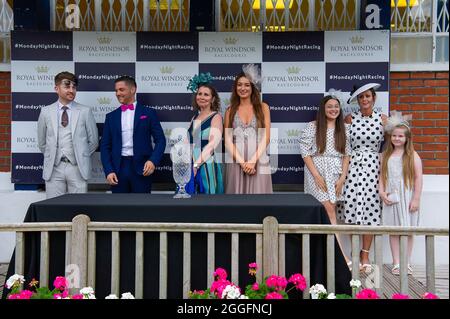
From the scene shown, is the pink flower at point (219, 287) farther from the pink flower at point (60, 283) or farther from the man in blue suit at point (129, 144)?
the man in blue suit at point (129, 144)

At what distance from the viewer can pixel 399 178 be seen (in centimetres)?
480

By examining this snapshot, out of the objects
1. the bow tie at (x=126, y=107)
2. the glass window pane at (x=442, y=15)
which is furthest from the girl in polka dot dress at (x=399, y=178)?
the bow tie at (x=126, y=107)

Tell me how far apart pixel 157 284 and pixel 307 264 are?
0.93 meters

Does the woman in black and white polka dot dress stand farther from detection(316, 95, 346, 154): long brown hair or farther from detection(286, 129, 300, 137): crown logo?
detection(286, 129, 300, 137): crown logo

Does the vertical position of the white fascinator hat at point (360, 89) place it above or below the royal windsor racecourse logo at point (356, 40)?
below

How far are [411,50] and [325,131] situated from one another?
52.6 inches

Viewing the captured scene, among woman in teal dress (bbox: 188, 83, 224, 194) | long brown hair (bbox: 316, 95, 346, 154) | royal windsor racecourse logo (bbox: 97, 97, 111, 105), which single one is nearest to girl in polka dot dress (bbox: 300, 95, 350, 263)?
long brown hair (bbox: 316, 95, 346, 154)

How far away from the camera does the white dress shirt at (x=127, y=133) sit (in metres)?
5.00

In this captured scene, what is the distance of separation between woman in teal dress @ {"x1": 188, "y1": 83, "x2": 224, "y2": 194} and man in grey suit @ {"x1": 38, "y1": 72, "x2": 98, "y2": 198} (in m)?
1.04

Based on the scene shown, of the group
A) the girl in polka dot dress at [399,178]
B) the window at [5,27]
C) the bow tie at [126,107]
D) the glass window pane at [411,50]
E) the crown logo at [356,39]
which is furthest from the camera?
the window at [5,27]

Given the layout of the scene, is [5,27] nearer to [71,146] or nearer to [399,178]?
[71,146]

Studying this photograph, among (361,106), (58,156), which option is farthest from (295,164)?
(58,156)

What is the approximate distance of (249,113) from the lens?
16.5 ft

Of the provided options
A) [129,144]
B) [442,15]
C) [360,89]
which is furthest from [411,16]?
[129,144]
